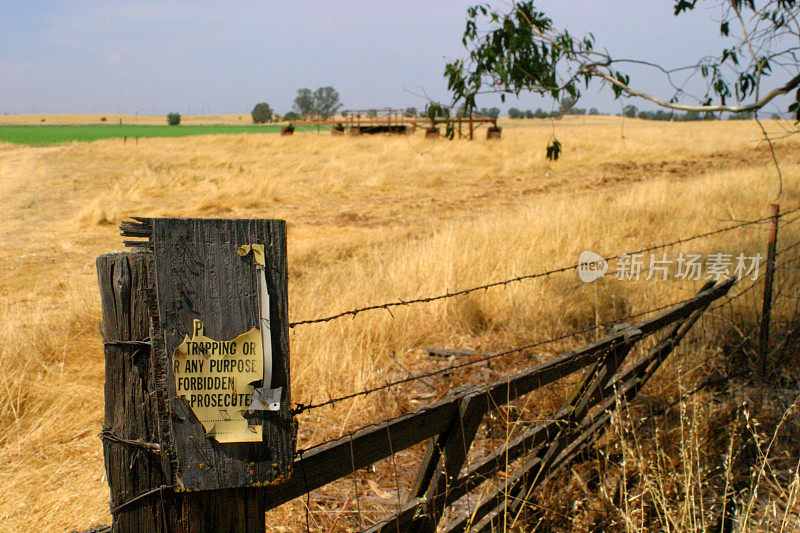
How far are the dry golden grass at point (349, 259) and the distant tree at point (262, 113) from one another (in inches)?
3846

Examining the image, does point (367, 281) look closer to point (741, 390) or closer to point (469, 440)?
point (741, 390)

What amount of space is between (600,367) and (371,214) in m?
10.7

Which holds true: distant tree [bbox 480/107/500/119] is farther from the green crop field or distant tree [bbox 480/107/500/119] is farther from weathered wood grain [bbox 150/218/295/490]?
the green crop field

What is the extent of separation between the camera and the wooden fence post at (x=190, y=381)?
142 cm

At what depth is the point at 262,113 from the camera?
380 ft

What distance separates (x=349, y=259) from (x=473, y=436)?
655 cm

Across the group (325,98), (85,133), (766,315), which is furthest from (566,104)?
(325,98)

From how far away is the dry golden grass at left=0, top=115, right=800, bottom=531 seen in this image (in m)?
3.88

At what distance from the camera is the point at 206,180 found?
17328 mm

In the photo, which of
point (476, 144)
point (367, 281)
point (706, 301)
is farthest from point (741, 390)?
point (476, 144)

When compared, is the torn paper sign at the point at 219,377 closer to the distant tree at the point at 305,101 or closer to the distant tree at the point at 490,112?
the distant tree at the point at 490,112

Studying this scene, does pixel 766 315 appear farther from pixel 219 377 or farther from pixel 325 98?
pixel 325 98

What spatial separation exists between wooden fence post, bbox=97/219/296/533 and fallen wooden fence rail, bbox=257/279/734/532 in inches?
5.8

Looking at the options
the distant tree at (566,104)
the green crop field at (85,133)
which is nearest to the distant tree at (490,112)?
the distant tree at (566,104)
